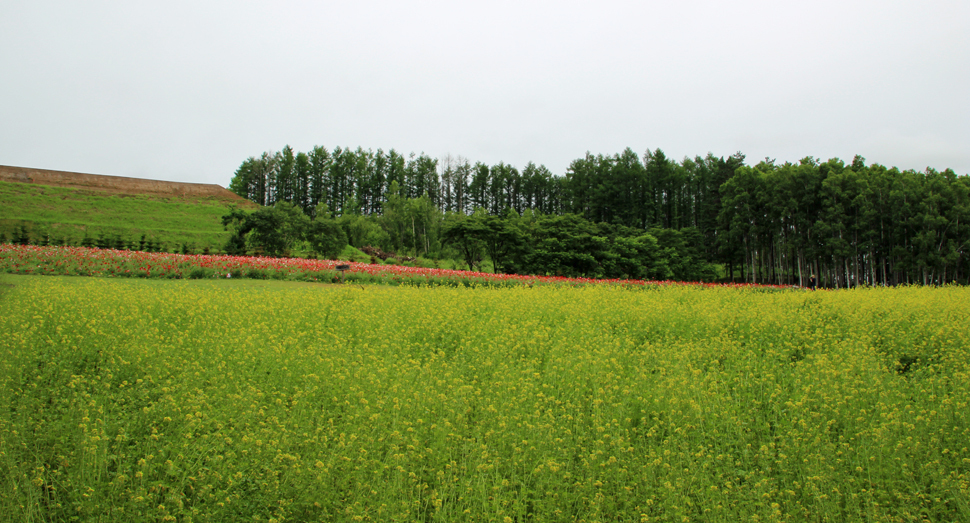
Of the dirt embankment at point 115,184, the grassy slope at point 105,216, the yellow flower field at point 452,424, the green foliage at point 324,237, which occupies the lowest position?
the yellow flower field at point 452,424

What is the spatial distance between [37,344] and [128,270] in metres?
9.78

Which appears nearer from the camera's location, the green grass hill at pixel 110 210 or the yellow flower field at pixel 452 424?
the yellow flower field at pixel 452 424

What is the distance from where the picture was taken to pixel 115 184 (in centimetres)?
4919

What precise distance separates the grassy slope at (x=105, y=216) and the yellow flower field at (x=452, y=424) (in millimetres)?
31803

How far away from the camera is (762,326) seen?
8.47 metres

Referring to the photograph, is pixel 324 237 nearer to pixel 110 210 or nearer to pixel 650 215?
pixel 110 210

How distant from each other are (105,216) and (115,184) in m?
12.3

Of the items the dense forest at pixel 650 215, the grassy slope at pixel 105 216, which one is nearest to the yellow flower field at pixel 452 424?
the dense forest at pixel 650 215

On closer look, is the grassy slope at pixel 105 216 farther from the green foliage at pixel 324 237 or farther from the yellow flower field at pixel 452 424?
the yellow flower field at pixel 452 424

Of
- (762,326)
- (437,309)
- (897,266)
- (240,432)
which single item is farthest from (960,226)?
(240,432)

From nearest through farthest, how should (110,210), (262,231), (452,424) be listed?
(452,424)
(262,231)
(110,210)

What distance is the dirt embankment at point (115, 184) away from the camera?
148 feet

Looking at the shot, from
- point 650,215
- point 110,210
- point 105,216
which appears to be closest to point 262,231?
point 105,216

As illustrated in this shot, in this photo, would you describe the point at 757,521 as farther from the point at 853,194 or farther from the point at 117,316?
the point at 853,194
